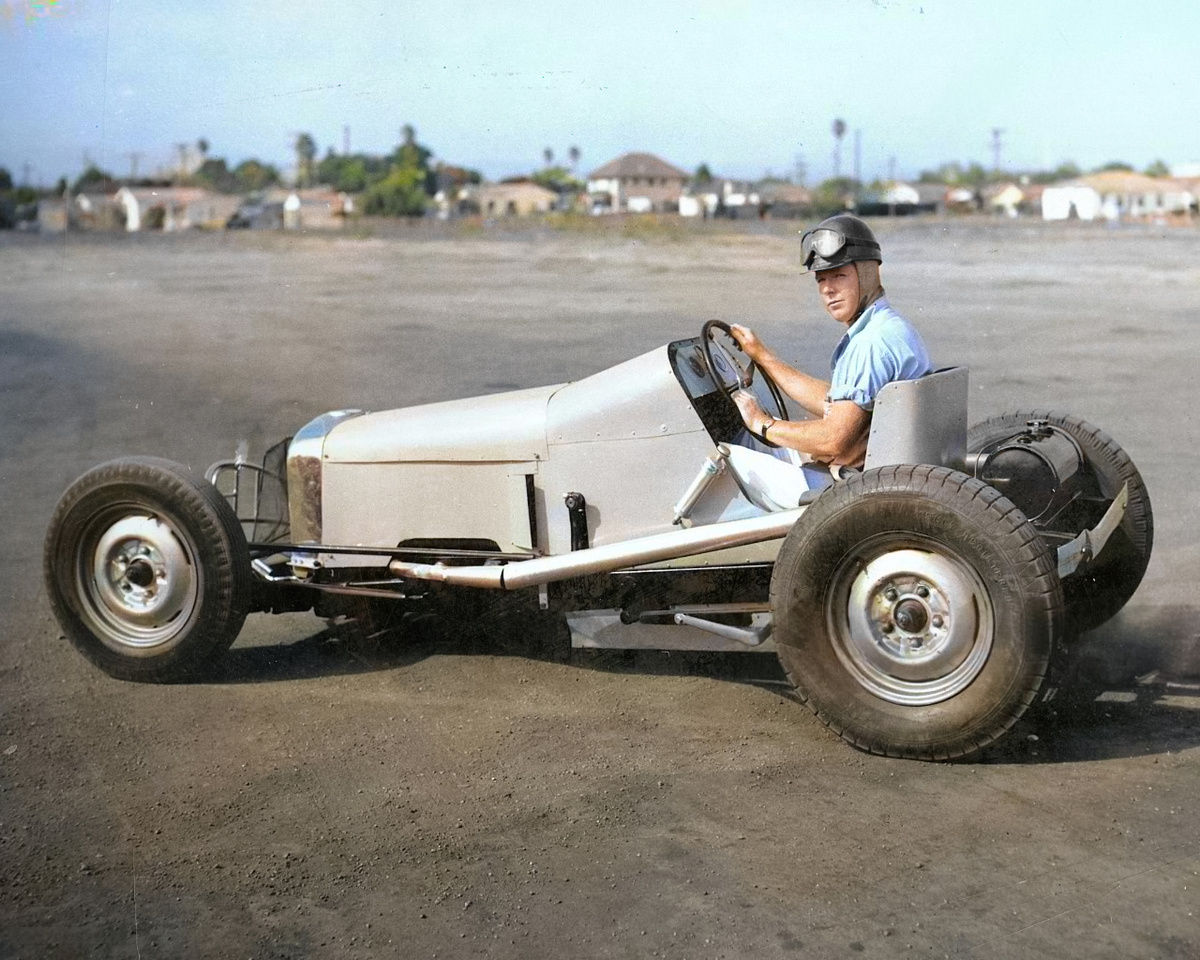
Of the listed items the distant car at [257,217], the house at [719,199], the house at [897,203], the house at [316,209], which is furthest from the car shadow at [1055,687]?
the distant car at [257,217]

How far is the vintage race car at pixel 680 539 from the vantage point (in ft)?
14.1

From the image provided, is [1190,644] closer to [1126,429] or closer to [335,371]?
[1126,429]

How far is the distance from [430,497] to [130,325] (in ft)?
45.7

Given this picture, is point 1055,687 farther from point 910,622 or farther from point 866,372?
point 866,372

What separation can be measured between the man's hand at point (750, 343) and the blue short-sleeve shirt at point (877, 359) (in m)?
0.39

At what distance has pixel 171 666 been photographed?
17.7 feet

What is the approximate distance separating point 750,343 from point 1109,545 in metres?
1.70

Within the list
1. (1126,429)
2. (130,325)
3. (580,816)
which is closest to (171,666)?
(580,816)

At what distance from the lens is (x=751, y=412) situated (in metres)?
4.95

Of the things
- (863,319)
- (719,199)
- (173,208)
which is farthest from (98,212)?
(863,319)

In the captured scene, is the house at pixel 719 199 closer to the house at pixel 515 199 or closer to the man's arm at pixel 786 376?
the house at pixel 515 199

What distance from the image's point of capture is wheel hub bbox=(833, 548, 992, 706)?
4.29 meters

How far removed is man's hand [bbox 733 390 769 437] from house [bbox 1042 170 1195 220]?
3989 centimetres

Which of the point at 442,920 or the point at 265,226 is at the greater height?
the point at 265,226
